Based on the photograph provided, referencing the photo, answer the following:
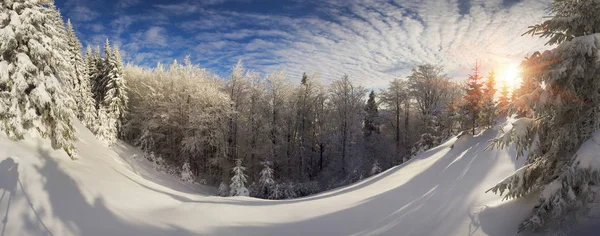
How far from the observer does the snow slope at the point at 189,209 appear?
637 cm

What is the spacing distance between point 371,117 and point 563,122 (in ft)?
114

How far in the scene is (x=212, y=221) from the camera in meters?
8.08

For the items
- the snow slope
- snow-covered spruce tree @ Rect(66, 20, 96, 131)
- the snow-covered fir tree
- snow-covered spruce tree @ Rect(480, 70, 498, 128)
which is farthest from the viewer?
the snow-covered fir tree

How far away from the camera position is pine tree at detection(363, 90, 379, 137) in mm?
38938

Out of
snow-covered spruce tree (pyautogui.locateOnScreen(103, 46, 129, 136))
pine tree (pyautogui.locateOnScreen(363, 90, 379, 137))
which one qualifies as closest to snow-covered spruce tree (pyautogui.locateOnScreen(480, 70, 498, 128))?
pine tree (pyautogui.locateOnScreen(363, 90, 379, 137))

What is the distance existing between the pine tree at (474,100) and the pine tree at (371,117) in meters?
18.5

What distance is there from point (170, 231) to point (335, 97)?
27.3 meters

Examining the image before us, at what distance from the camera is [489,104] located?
719 inches

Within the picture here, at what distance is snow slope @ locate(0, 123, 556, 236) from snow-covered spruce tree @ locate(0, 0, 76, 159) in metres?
0.53

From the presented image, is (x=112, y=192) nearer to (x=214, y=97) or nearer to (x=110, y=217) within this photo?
(x=110, y=217)

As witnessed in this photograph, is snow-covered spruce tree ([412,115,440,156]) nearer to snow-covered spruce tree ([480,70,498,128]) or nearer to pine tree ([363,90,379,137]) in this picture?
snow-covered spruce tree ([480,70,498,128])

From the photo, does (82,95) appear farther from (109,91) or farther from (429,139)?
(429,139)

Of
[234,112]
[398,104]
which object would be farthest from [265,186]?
[398,104]

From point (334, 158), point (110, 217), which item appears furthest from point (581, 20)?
point (334, 158)
